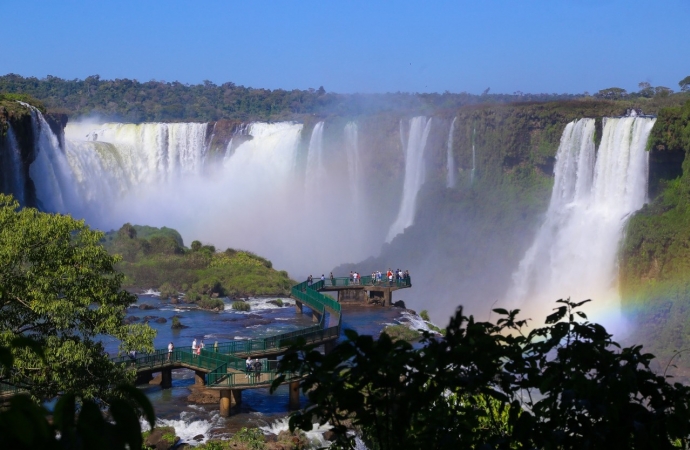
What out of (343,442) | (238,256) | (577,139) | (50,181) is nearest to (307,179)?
(238,256)

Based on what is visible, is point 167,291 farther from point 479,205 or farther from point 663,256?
point 663,256

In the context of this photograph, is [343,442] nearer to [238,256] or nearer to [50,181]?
[238,256]

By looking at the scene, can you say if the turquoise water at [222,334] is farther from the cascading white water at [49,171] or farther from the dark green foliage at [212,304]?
the cascading white water at [49,171]

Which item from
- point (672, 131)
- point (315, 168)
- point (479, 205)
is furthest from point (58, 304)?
point (315, 168)

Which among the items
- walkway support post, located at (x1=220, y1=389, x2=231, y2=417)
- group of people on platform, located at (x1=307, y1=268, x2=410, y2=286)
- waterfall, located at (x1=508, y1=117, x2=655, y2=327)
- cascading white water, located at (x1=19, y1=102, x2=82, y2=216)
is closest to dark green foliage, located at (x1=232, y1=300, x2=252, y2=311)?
group of people on platform, located at (x1=307, y1=268, x2=410, y2=286)

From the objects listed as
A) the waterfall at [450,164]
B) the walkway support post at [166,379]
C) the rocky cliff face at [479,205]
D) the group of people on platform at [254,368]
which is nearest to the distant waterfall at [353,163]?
the rocky cliff face at [479,205]

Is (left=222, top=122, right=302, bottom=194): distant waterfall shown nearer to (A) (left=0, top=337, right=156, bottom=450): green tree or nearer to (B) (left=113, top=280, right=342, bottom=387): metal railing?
(B) (left=113, top=280, right=342, bottom=387): metal railing
